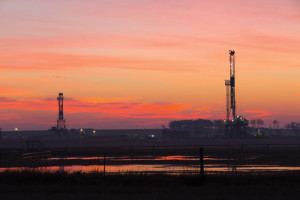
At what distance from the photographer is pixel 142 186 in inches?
774

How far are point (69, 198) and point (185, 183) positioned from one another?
583 centimetres

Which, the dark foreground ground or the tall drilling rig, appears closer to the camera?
the dark foreground ground

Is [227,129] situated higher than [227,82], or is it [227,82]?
[227,82]

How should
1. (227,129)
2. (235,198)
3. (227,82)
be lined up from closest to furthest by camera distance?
(235,198) → (227,82) → (227,129)

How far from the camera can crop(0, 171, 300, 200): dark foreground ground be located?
17.2 meters

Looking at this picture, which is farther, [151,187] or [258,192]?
[151,187]

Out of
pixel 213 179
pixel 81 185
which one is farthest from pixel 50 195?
pixel 213 179

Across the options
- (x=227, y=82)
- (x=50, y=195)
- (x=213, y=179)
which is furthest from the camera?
(x=227, y=82)

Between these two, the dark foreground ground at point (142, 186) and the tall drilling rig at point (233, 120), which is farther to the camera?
the tall drilling rig at point (233, 120)

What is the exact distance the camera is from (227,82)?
155625 mm

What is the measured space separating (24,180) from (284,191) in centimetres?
1209

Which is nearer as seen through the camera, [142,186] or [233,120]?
[142,186]

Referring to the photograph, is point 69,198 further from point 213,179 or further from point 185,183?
point 213,179

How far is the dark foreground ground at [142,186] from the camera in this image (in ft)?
56.4
